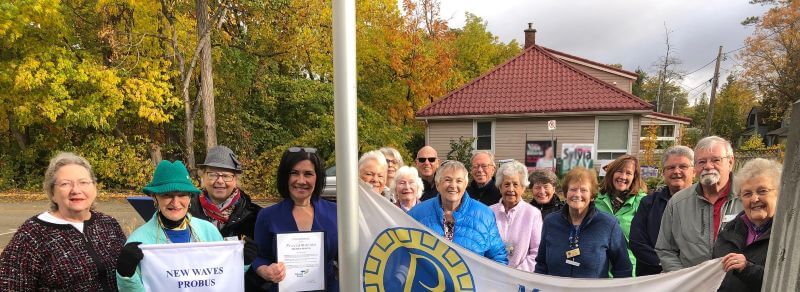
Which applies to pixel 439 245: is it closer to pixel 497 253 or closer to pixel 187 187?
pixel 497 253

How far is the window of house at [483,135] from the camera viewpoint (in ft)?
67.6

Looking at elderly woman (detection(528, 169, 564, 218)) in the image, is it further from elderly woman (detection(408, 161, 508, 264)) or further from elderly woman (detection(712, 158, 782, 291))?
elderly woman (detection(712, 158, 782, 291))

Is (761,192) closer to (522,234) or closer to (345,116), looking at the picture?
(522,234)

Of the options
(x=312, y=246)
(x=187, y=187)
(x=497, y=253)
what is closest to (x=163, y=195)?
(x=187, y=187)

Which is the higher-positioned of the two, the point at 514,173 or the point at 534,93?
the point at 534,93

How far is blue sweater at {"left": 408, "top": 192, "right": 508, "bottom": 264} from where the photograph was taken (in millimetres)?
3182

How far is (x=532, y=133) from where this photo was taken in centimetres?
1975

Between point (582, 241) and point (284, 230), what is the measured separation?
2011 mm

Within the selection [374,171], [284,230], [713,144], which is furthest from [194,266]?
[713,144]

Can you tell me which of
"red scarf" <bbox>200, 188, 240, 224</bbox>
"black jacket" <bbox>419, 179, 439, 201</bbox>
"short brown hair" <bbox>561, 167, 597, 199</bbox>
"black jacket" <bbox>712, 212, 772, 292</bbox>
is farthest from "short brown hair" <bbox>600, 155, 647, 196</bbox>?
"red scarf" <bbox>200, 188, 240, 224</bbox>

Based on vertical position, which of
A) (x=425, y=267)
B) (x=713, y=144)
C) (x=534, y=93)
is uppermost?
(x=534, y=93)

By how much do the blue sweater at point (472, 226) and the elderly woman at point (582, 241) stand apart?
1.20ft

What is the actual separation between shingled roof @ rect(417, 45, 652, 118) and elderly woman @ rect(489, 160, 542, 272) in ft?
52.2

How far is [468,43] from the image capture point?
30234 mm
